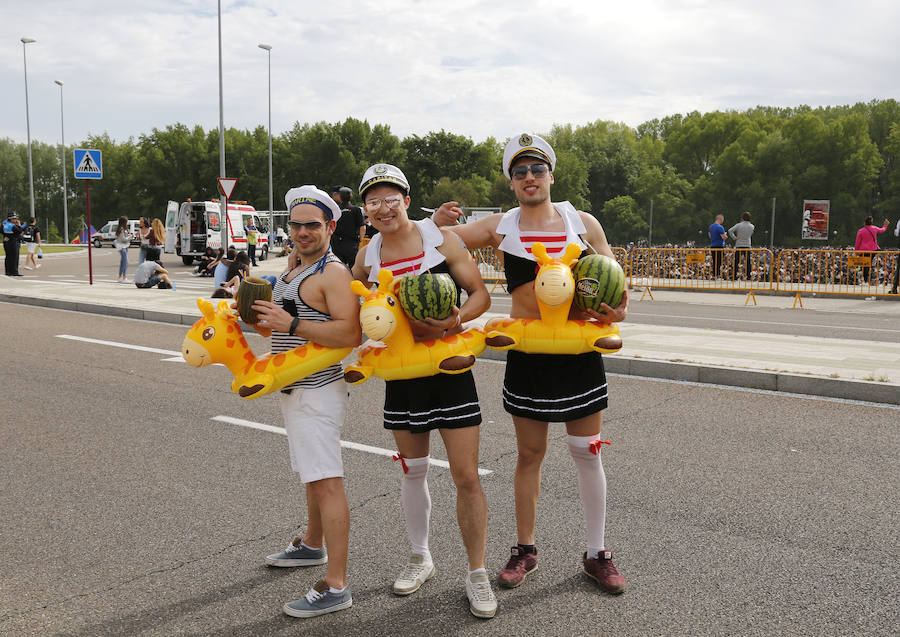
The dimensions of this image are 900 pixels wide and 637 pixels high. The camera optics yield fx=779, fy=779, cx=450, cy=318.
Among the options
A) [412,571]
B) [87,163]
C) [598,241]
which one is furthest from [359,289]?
[87,163]

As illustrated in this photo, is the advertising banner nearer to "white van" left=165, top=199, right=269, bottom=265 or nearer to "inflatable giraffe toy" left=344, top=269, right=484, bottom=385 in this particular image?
"white van" left=165, top=199, right=269, bottom=265

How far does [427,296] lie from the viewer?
3086 millimetres

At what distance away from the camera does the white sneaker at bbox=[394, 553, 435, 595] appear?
3443 millimetres

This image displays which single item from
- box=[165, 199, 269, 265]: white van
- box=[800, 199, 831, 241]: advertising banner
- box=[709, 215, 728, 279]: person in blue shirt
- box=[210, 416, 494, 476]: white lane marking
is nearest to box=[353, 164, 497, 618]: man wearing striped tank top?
box=[210, 416, 494, 476]: white lane marking

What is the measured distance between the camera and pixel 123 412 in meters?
6.90

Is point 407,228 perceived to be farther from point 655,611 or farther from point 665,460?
point 665,460

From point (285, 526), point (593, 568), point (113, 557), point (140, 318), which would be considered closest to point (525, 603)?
point (593, 568)

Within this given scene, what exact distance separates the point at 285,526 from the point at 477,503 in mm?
1380

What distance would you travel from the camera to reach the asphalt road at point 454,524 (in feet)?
10.7

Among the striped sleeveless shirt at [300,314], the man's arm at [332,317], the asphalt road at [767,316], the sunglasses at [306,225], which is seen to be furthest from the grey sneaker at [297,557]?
the asphalt road at [767,316]

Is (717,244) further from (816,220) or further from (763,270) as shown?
(816,220)

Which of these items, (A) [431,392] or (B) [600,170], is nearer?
(A) [431,392]

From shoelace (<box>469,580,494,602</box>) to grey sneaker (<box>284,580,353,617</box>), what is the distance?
21.1 inches

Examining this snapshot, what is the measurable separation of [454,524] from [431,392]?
1246 mm
